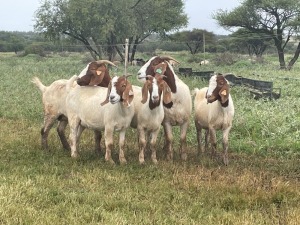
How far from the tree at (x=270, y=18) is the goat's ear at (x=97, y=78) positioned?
100 feet

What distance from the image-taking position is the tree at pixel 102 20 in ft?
103

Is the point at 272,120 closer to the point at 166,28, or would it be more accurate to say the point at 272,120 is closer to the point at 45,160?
the point at 45,160

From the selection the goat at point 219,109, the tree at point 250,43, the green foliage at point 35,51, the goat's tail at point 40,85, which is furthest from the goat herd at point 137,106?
the green foliage at point 35,51

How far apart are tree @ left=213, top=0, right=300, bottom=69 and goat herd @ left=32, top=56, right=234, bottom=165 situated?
98.3 feet

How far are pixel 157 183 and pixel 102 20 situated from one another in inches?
1023

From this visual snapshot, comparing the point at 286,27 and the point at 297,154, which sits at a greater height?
the point at 286,27

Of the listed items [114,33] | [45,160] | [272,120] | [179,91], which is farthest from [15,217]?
[114,33]

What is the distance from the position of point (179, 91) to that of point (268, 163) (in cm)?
237

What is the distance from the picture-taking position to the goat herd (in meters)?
8.00

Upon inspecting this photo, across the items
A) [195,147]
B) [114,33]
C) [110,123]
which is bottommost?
[195,147]

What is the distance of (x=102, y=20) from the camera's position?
3117 cm

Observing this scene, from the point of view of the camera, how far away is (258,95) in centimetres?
1567

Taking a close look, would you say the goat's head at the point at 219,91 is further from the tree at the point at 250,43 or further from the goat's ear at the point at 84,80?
the tree at the point at 250,43

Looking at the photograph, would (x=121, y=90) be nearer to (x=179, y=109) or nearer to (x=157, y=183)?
(x=179, y=109)
